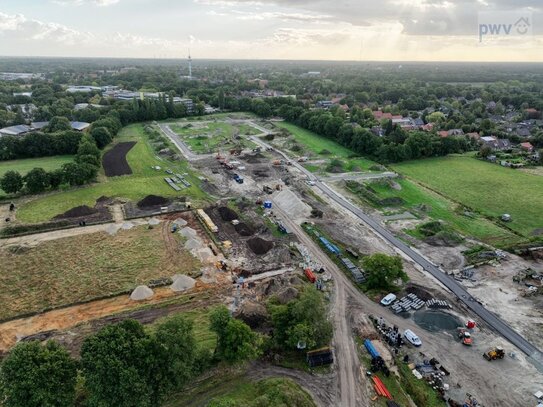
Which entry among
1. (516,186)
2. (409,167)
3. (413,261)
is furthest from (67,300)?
(516,186)

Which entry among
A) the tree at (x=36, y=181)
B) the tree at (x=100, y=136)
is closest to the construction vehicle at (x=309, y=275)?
the tree at (x=36, y=181)

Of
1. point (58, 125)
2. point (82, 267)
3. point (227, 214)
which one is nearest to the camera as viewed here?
point (82, 267)

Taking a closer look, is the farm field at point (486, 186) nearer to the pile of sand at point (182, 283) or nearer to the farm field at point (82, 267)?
the pile of sand at point (182, 283)

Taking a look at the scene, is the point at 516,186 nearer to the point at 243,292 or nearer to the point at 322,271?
the point at 322,271

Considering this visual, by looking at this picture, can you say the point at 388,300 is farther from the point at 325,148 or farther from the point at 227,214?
the point at 325,148

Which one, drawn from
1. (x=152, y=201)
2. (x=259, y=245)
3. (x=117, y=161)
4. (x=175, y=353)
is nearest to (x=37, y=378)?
(x=175, y=353)

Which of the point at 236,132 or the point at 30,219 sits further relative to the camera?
the point at 236,132
